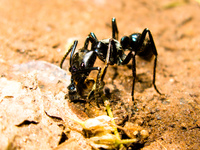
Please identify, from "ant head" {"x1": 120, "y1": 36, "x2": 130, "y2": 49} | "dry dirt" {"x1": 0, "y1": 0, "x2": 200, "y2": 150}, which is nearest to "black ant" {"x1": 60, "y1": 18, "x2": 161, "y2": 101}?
"ant head" {"x1": 120, "y1": 36, "x2": 130, "y2": 49}

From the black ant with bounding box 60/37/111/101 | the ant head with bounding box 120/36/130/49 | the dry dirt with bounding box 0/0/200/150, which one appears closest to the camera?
the dry dirt with bounding box 0/0/200/150

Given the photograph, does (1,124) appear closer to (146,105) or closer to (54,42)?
(146,105)

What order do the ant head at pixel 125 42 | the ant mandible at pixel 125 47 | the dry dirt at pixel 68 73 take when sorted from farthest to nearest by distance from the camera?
the ant head at pixel 125 42, the ant mandible at pixel 125 47, the dry dirt at pixel 68 73

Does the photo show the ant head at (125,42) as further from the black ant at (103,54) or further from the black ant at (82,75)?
the black ant at (82,75)

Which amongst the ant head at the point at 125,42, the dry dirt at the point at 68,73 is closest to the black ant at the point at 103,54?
the ant head at the point at 125,42

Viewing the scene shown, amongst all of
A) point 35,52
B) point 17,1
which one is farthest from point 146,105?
point 17,1

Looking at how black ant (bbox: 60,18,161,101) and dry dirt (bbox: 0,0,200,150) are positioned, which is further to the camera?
black ant (bbox: 60,18,161,101)

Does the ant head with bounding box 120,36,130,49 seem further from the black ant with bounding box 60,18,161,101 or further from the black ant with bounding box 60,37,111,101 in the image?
the black ant with bounding box 60,37,111,101
